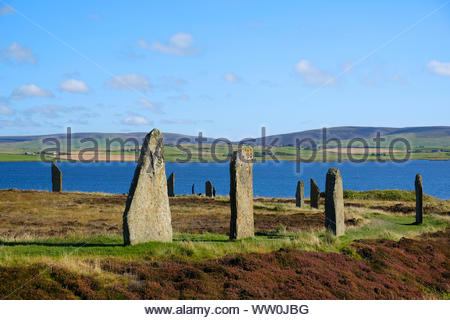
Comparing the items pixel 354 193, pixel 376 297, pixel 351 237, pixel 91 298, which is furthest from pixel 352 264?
pixel 354 193

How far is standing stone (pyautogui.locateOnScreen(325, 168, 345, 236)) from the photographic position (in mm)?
21734

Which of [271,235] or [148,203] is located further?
[271,235]

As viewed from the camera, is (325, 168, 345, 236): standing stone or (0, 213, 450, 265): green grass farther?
(325, 168, 345, 236): standing stone

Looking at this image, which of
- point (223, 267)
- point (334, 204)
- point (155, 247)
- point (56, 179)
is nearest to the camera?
A: point (223, 267)

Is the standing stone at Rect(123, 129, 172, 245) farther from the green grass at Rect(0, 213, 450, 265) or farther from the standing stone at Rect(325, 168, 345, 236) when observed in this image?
the standing stone at Rect(325, 168, 345, 236)

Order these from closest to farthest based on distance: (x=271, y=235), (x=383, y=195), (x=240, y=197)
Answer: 1. (x=240, y=197)
2. (x=271, y=235)
3. (x=383, y=195)

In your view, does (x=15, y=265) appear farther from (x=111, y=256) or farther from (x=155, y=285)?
(x=155, y=285)

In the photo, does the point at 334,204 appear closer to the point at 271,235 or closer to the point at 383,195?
the point at 271,235

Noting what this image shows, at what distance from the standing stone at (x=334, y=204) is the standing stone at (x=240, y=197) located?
4.60 meters

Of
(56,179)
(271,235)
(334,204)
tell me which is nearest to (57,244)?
(271,235)

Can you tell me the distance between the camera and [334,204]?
21.7 meters

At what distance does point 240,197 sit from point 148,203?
4175 millimetres

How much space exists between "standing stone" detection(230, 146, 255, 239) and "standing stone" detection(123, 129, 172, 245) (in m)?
3.06


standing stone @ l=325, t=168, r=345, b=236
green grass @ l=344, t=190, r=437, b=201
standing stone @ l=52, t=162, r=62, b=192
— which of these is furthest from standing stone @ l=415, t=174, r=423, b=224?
standing stone @ l=52, t=162, r=62, b=192
